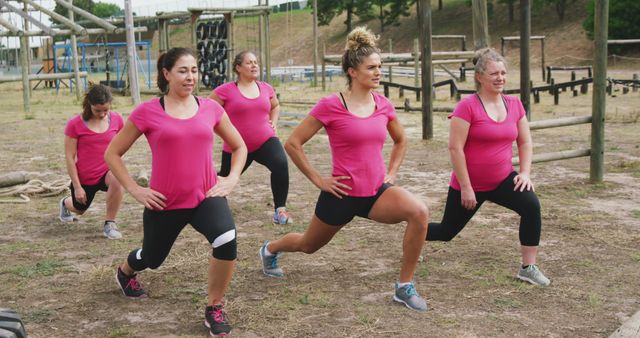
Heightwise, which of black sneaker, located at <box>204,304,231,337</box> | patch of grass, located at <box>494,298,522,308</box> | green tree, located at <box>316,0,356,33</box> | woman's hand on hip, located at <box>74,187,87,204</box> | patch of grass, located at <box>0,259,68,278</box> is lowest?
patch of grass, located at <box>494,298,522,308</box>

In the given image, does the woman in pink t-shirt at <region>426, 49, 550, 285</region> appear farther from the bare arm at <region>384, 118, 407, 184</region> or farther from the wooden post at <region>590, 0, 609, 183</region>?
the wooden post at <region>590, 0, 609, 183</region>

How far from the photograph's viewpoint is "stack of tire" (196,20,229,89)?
27.3 metres

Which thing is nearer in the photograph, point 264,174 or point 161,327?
point 161,327

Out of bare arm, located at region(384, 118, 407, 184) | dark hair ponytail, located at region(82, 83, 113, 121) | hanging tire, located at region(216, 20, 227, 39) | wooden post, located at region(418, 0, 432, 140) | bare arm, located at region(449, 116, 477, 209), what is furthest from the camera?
hanging tire, located at region(216, 20, 227, 39)

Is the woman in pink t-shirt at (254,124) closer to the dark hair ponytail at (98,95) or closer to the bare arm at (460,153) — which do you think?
the dark hair ponytail at (98,95)

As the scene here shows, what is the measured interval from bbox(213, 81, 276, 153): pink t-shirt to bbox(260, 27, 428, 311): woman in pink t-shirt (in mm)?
2440

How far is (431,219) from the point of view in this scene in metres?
7.62

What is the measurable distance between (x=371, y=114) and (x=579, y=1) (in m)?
52.5

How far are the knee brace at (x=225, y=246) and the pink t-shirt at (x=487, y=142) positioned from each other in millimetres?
1823

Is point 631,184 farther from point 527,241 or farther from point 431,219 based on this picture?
point 527,241

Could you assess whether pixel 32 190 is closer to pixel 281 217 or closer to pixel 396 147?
pixel 281 217

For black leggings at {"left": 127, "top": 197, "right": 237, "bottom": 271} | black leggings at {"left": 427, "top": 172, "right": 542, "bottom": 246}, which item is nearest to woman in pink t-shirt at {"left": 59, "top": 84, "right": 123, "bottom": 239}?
black leggings at {"left": 127, "top": 197, "right": 237, "bottom": 271}

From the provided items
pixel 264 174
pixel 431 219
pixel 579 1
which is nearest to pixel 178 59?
pixel 431 219

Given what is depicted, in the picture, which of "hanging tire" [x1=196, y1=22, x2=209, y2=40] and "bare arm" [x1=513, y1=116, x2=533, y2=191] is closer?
"bare arm" [x1=513, y1=116, x2=533, y2=191]
